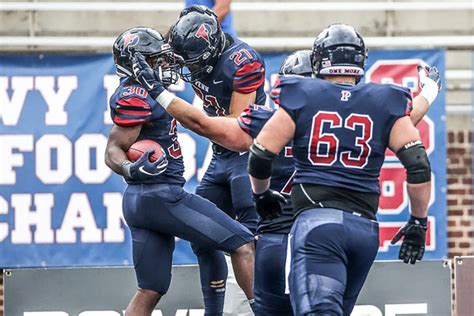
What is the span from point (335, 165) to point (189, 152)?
14.2 feet

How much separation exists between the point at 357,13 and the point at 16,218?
329 centimetres

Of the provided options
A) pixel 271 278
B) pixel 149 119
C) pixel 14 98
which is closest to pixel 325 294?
pixel 271 278

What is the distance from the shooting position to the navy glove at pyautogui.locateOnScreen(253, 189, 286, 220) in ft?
21.1

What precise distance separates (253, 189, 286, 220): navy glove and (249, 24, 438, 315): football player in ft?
0.75

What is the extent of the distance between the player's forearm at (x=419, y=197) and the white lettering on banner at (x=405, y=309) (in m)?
2.25

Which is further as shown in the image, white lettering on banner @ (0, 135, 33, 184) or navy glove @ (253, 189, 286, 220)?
white lettering on banner @ (0, 135, 33, 184)

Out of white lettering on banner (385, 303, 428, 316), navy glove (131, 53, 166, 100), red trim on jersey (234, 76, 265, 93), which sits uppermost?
navy glove (131, 53, 166, 100)

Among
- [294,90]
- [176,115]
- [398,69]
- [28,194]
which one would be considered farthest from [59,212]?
[294,90]

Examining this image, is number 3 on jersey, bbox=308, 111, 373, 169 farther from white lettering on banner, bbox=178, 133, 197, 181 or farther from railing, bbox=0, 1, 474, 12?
railing, bbox=0, 1, 474, 12

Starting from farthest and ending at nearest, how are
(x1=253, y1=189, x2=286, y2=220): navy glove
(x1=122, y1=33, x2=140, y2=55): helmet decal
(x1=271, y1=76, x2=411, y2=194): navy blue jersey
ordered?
(x1=122, y1=33, x2=140, y2=55): helmet decal → (x1=253, y1=189, x2=286, y2=220): navy glove → (x1=271, y1=76, x2=411, y2=194): navy blue jersey

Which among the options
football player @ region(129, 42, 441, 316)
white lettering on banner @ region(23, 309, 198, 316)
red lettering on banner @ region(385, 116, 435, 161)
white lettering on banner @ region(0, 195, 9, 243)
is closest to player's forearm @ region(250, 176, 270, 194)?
football player @ region(129, 42, 441, 316)

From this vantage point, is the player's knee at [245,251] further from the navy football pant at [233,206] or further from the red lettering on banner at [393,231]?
the red lettering on banner at [393,231]

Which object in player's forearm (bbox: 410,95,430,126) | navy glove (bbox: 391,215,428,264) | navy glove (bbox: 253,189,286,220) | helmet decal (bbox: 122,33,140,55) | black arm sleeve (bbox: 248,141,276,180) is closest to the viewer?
black arm sleeve (bbox: 248,141,276,180)

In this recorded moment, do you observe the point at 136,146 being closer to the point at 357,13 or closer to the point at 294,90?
the point at 294,90
